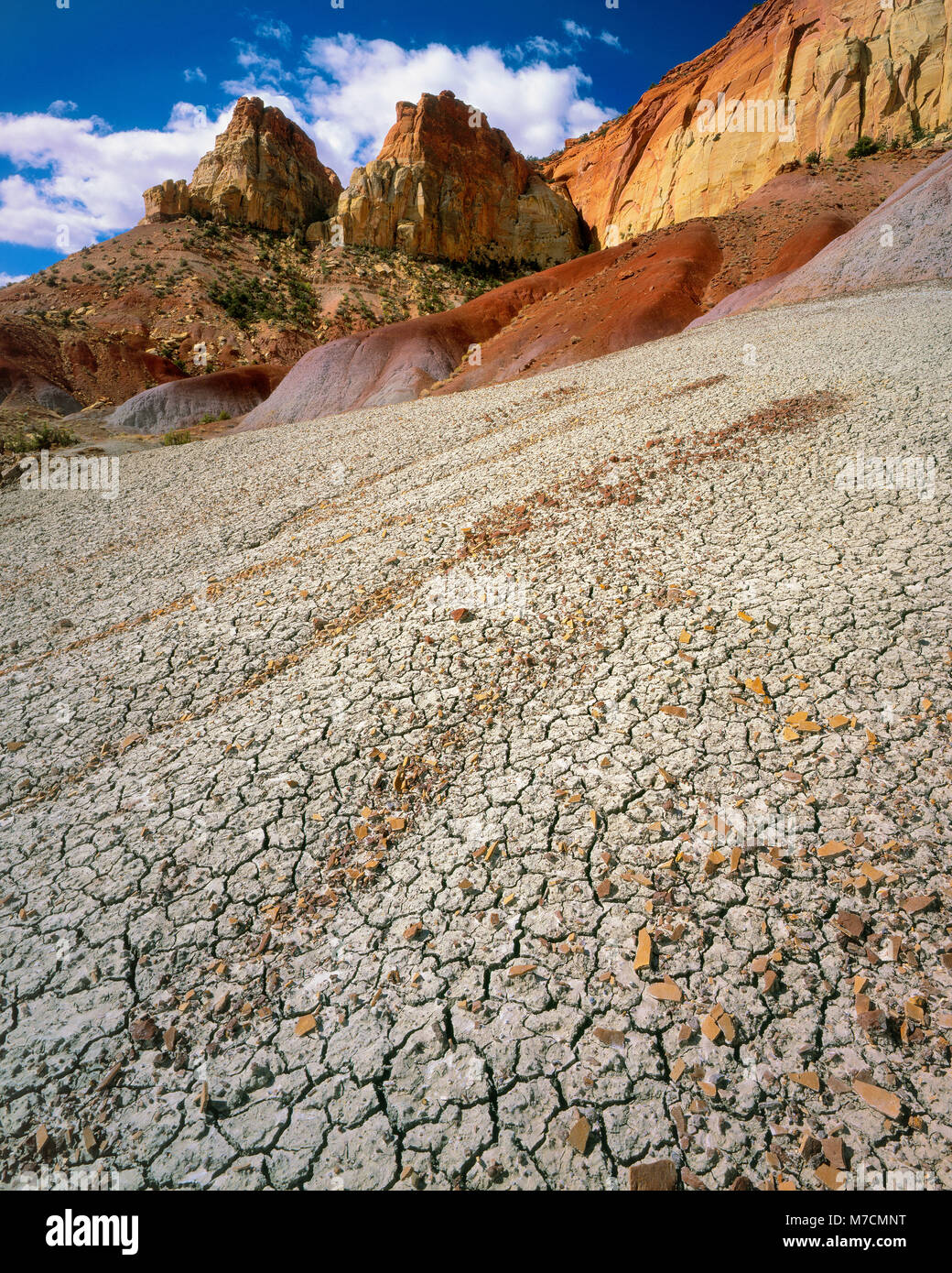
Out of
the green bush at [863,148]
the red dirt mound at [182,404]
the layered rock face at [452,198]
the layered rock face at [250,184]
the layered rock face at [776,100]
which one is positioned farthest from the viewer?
the layered rock face at [452,198]

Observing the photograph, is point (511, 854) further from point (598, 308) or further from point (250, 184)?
point (250, 184)

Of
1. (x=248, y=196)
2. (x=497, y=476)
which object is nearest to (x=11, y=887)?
(x=497, y=476)

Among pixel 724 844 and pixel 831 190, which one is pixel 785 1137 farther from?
pixel 831 190

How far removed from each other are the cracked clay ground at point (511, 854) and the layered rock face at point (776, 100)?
120 ft

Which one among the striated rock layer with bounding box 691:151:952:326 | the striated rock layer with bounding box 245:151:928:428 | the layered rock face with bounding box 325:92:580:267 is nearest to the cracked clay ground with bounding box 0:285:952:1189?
the striated rock layer with bounding box 691:151:952:326

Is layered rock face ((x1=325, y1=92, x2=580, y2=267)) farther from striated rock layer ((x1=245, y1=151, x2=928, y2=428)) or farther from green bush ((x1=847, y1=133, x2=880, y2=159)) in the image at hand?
striated rock layer ((x1=245, y1=151, x2=928, y2=428))

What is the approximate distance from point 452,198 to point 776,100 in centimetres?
2498

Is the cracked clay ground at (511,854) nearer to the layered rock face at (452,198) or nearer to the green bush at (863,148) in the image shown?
the green bush at (863,148)

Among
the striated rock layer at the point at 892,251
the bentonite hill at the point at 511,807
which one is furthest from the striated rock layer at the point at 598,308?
the bentonite hill at the point at 511,807

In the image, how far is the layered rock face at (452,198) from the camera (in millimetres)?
45031

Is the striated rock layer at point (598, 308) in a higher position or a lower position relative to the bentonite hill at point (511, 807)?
higher

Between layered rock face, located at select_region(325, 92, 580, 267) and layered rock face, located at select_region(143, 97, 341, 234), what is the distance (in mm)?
4758

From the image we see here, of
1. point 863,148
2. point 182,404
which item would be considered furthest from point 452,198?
point 182,404

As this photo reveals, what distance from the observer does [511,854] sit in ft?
9.55
